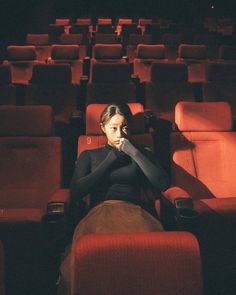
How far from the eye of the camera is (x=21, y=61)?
4.06 metres

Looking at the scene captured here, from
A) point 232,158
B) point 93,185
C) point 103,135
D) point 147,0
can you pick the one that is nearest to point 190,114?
point 232,158

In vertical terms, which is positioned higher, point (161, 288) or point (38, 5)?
point (38, 5)

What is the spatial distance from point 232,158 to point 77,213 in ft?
→ 2.47

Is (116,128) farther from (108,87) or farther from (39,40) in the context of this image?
(39,40)

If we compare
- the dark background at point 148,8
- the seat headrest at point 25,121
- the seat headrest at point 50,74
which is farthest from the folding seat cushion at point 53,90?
the dark background at point 148,8

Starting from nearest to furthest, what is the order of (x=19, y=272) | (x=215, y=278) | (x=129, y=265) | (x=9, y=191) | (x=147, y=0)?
(x=129, y=265) → (x=19, y=272) → (x=215, y=278) → (x=9, y=191) → (x=147, y=0)

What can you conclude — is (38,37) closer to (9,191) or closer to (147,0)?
(9,191)

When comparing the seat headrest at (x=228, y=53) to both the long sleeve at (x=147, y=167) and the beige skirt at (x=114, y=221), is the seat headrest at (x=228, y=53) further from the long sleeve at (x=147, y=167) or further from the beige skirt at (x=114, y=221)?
the beige skirt at (x=114, y=221)

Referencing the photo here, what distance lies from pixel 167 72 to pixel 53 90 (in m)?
0.79

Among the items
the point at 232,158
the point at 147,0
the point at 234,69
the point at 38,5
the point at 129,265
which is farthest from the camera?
the point at 147,0

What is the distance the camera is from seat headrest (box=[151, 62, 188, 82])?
2.96 m

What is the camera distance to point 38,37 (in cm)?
532

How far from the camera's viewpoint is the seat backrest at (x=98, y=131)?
185 cm

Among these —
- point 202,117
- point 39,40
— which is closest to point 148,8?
point 39,40
